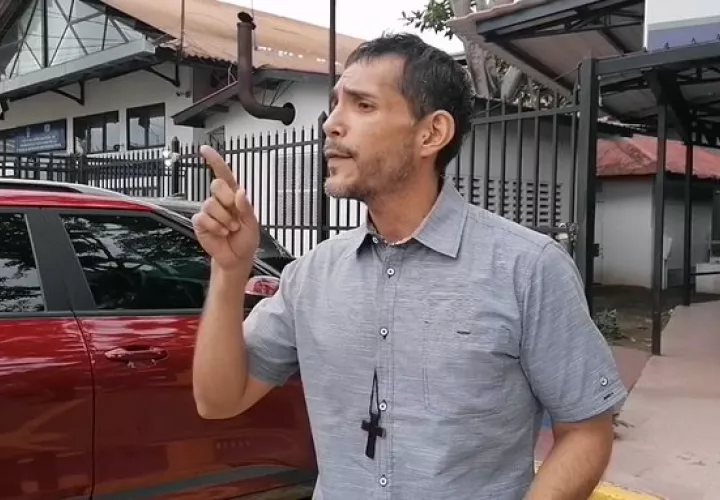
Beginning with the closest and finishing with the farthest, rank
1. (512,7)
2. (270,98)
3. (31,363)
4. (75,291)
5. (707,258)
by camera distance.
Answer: (31,363) < (75,291) < (512,7) < (270,98) < (707,258)

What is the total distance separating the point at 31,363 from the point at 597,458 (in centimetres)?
210

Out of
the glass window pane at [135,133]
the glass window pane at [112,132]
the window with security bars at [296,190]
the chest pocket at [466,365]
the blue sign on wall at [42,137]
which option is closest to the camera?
the chest pocket at [466,365]

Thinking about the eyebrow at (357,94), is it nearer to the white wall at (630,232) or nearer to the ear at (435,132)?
the ear at (435,132)

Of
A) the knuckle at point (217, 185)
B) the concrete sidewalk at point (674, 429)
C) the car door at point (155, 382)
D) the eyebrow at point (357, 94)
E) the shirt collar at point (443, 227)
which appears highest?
the eyebrow at point (357, 94)

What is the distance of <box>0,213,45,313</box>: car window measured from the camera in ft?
9.61

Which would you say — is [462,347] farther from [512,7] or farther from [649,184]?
[649,184]

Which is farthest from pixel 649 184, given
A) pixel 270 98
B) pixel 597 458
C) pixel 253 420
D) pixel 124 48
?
pixel 597 458

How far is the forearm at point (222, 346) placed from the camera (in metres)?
1.53

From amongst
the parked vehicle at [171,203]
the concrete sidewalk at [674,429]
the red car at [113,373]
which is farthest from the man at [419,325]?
the concrete sidewalk at [674,429]

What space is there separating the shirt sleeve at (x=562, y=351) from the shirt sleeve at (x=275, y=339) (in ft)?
1.68

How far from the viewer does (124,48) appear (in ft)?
44.1

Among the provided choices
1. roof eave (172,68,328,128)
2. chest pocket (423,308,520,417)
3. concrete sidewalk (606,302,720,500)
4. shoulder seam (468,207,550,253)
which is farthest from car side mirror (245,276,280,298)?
roof eave (172,68,328,128)

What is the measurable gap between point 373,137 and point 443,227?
21cm

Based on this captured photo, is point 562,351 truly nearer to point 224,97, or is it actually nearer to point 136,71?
point 224,97
